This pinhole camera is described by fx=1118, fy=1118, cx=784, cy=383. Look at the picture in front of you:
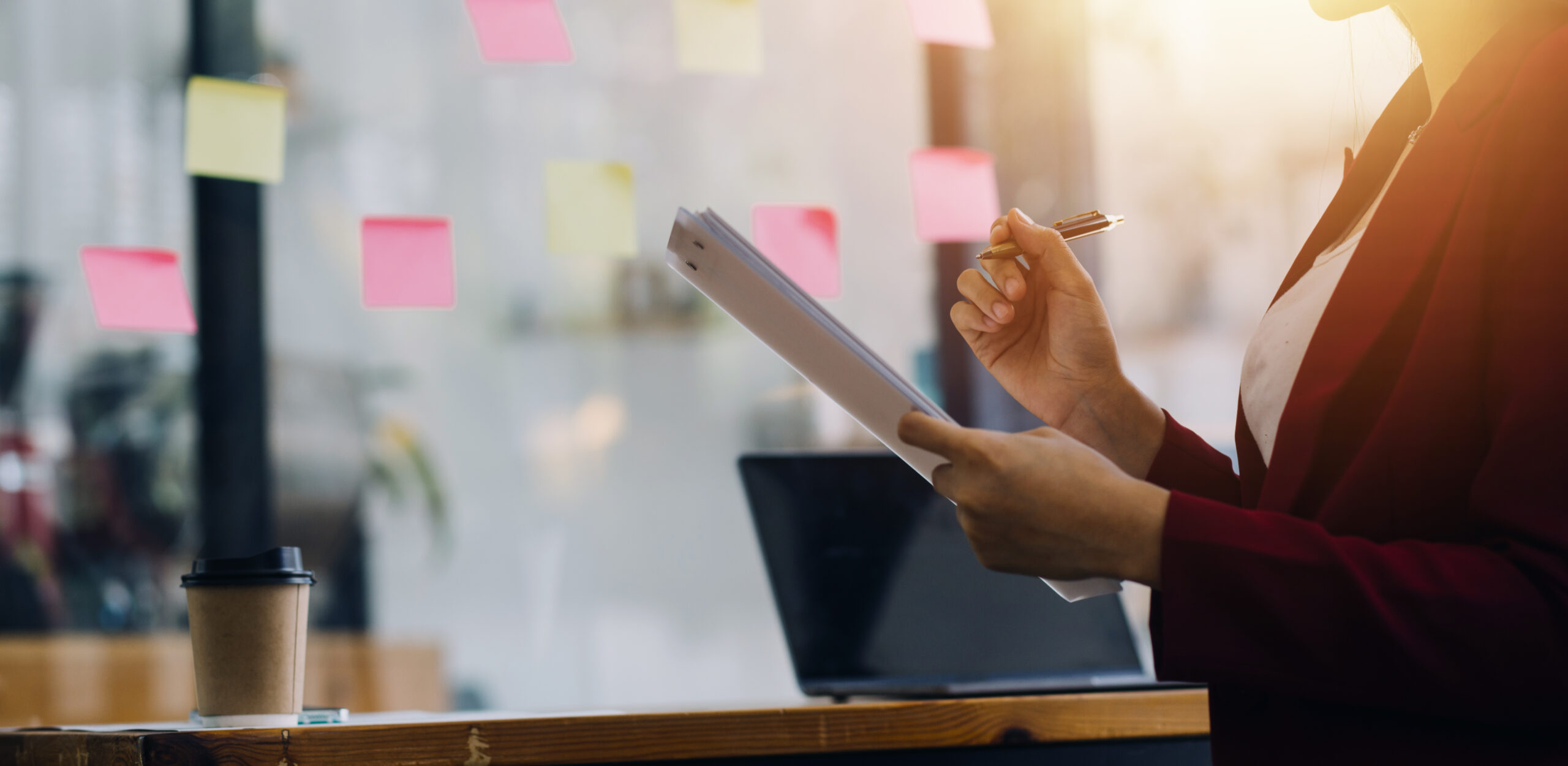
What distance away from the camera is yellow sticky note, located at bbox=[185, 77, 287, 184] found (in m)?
1.46

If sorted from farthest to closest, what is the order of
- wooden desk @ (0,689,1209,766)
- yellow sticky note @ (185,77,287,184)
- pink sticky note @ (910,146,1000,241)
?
1. pink sticky note @ (910,146,1000,241)
2. yellow sticky note @ (185,77,287,184)
3. wooden desk @ (0,689,1209,766)

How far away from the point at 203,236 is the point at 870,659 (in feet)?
4.10

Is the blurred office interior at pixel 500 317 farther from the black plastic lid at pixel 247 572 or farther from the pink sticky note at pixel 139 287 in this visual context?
the black plastic lid at pixel 247 572

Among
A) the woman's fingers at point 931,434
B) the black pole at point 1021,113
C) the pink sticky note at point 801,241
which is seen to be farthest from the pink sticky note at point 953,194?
the woman's fingers at point 931,434

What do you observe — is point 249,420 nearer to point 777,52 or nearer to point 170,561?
point 170,561

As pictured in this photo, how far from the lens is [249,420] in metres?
1.66

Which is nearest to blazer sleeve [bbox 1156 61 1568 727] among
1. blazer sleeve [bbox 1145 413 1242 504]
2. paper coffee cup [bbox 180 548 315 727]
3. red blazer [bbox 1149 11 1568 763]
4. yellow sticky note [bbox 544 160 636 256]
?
red blazer [bbox 1149 11 1568 763]

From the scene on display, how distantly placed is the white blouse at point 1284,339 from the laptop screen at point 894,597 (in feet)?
1.17

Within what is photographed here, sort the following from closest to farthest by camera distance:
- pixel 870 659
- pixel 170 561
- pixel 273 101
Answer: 1. pixel 870 659
2. pixel 273 101
3. pixel 170 561

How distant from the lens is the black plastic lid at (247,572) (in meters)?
0.79

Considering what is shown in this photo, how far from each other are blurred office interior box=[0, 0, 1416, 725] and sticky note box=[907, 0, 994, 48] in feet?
0.39

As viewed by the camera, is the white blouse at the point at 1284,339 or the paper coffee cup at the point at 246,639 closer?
the white blouse at the point at 1284,339

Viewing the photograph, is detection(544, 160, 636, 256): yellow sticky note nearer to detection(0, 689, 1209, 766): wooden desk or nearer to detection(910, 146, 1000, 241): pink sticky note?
detection(910, 146, 1000, 241): pink sticky note

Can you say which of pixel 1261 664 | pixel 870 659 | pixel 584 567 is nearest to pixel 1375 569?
pixel 1261 664
